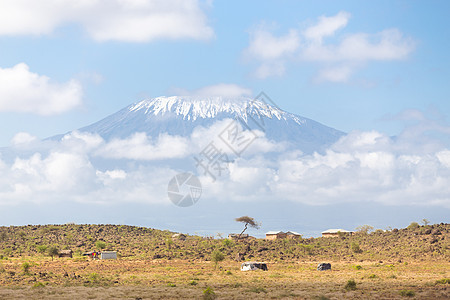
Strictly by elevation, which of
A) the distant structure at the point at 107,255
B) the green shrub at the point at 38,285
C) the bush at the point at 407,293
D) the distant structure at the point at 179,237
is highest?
the distant structure at the point at 179,237

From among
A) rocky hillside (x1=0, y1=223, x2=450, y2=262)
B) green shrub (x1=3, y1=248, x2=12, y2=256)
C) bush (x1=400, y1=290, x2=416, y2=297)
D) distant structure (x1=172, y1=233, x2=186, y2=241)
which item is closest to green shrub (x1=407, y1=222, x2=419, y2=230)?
rocky hillside (x1=0, y1=223, x2=450, y2=262)

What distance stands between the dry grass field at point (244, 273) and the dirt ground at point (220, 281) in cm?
8

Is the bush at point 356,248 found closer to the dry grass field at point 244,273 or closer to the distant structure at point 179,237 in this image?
the dry grass field at point 244,273

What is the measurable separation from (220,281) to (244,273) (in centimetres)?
889

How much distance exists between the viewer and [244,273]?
58031 mm

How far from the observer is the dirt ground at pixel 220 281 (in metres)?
39.5

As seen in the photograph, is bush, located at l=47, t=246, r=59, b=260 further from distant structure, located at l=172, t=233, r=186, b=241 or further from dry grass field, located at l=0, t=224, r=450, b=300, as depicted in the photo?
distant structure, located at l=172, t=233, r=186, b=241

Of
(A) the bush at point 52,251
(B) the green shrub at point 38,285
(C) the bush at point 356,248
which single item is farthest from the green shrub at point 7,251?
(C) the bush at point 356,248

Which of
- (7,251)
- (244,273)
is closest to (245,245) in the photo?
(244,273)

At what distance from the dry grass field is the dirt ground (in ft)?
0.25

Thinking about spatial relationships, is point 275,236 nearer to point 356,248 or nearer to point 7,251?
point 356,248

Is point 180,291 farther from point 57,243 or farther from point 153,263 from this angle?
point 57,243

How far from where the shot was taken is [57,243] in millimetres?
95875

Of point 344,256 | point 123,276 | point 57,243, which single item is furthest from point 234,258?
point 57,243
